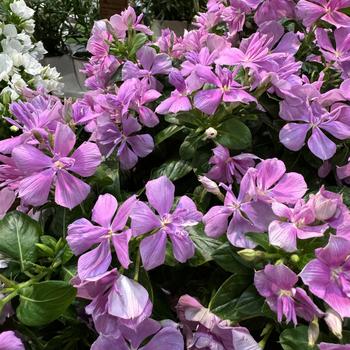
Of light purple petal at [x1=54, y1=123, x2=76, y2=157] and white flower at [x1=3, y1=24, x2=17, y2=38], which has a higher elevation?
light purple petal at [x1=54, y1=123, x2=76, y2=157]

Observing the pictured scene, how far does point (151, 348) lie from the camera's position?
0.41 meters

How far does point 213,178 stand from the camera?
0.51m

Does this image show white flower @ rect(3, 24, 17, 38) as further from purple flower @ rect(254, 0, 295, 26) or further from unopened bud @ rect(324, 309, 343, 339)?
unopened bud @ rect(324, 309, 343, 339)

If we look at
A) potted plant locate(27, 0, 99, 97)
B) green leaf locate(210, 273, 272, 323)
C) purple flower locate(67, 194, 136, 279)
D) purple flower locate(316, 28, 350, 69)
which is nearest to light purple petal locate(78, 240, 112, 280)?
purple flower locate(67, 194, 136, 279)

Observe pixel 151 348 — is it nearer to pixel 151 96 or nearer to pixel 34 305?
pixel 34 305

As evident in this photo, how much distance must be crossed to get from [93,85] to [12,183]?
0.26 m

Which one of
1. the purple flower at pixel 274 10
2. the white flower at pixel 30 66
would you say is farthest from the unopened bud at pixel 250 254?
the white flower at pixel 30 66

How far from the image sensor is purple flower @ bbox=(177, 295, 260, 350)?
0.40 m

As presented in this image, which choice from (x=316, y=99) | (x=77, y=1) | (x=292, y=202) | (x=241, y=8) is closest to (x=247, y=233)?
(x=292, y=202)

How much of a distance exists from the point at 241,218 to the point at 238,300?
0.22 ft

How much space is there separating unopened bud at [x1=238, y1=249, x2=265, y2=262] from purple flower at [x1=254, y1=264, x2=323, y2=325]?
0.04ft

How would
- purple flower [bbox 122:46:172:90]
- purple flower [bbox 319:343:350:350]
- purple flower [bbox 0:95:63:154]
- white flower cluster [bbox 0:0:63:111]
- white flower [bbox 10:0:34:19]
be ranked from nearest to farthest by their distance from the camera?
1. purple flower [bbox 319:343:350:350]
2. purple flower [bbox 0:95:63:154]
3. purple flower [bbox 122:46:172:90]
4. white flower cluster [bbox 0:0:63:111]
5. white flower [bbox 10:0:34:19]

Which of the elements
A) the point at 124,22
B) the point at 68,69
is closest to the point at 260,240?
the point at 124,22

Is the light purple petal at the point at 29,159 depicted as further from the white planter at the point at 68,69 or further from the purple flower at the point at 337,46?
the white planter at the point at 68,69
